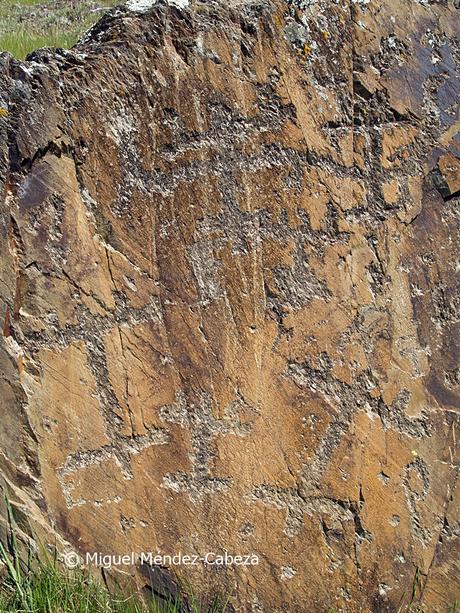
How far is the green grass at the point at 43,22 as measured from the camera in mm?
4938

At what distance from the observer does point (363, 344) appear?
2436 millimetres

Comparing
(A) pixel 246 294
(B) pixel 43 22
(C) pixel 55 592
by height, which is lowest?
(B) pixel 43 22

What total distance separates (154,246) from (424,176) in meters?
0.86

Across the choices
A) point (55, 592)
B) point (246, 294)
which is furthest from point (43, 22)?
point (55, 592)

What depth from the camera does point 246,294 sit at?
2.36 metres

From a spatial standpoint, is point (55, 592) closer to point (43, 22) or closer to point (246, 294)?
point (246, 294)

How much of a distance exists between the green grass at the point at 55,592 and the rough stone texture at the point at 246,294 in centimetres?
9

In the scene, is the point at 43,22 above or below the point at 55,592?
below

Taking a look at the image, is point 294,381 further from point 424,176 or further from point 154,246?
point 424,176

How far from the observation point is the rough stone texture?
223cm

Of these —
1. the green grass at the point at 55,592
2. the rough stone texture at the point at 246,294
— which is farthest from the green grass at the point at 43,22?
the green grass at the point at 55,592

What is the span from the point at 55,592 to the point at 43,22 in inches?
208

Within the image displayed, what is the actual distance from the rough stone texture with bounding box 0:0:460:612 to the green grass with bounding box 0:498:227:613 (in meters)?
0.09

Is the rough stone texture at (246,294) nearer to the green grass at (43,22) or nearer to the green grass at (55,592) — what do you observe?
the green grass at (55,592)
